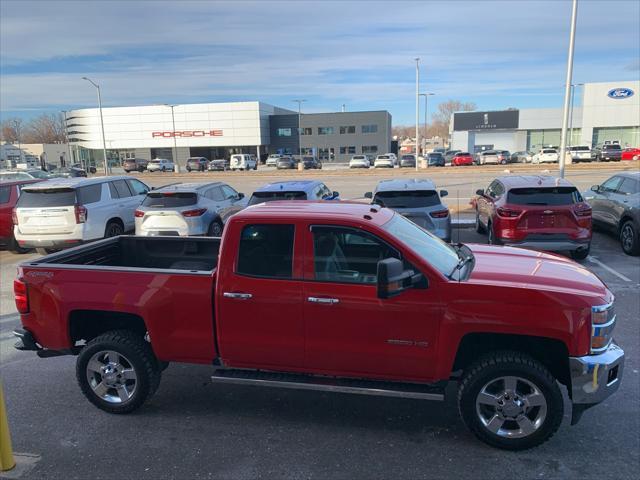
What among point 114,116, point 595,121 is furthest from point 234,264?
point 114,116

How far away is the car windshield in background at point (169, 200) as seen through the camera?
11.6 metres

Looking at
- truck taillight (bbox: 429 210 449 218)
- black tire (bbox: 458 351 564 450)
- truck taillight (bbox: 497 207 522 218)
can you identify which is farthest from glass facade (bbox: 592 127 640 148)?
black tire (bbox: 458 351 564 450)

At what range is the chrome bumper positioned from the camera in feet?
12.2

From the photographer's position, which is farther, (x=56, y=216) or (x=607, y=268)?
(x=56, y=216)

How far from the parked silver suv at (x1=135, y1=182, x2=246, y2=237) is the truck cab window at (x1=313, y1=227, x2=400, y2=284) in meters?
7.22

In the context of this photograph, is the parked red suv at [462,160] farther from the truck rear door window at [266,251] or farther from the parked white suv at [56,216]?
the truck rear door window at [266,251]

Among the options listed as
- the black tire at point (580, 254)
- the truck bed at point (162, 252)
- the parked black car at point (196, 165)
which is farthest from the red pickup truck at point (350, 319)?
the parked black car at point (196, 165)

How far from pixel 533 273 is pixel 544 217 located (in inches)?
236

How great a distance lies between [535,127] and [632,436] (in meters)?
79.6

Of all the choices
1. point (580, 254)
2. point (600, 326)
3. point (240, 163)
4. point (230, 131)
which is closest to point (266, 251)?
point (600, 326)

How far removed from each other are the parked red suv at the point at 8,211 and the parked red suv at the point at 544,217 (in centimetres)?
1131

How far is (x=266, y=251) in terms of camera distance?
13.8 feet

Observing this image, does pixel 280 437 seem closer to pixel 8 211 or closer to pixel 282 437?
pixel 282 437

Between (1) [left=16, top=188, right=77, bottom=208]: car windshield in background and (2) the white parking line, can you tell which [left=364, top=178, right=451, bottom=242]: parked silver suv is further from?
(1) [left=16, top=188, right=77, bottom=208]: car windshield in background
